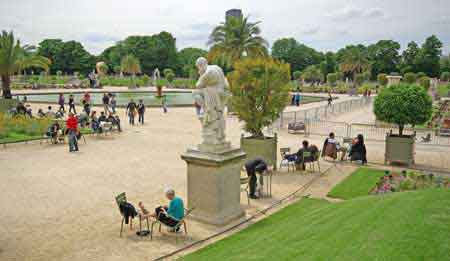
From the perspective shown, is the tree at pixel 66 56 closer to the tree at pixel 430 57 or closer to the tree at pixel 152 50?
the tree at pixel 152 50

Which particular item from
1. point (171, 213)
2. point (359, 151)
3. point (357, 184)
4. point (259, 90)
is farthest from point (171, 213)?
point (359, 151)

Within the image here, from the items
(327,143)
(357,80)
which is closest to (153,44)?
(357,80)

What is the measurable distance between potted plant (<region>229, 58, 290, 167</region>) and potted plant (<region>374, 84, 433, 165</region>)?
11.6 feet

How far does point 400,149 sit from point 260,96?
5173 mm

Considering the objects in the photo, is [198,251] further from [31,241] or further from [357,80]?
[357,80]

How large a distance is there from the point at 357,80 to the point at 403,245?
221 ft

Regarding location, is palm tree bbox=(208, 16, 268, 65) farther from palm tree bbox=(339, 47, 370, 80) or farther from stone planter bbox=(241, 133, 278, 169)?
palm tree bbox=(339, 47, 370, 80)

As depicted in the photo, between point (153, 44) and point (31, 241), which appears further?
point (153, 44)

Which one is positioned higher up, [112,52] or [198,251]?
[112,52]

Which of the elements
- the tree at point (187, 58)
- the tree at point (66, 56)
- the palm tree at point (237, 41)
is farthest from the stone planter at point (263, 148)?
the tree at point (66, 56)

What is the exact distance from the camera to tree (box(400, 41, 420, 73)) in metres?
79.4

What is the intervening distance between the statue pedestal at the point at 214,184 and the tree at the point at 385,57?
83222 millimetres

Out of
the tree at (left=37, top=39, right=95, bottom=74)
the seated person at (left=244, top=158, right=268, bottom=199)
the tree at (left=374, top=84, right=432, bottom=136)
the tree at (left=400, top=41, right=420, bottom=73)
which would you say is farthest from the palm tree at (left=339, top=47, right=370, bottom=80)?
the seated person at (left=244, top=158, right=268, bottom=199)

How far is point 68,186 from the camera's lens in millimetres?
10297
